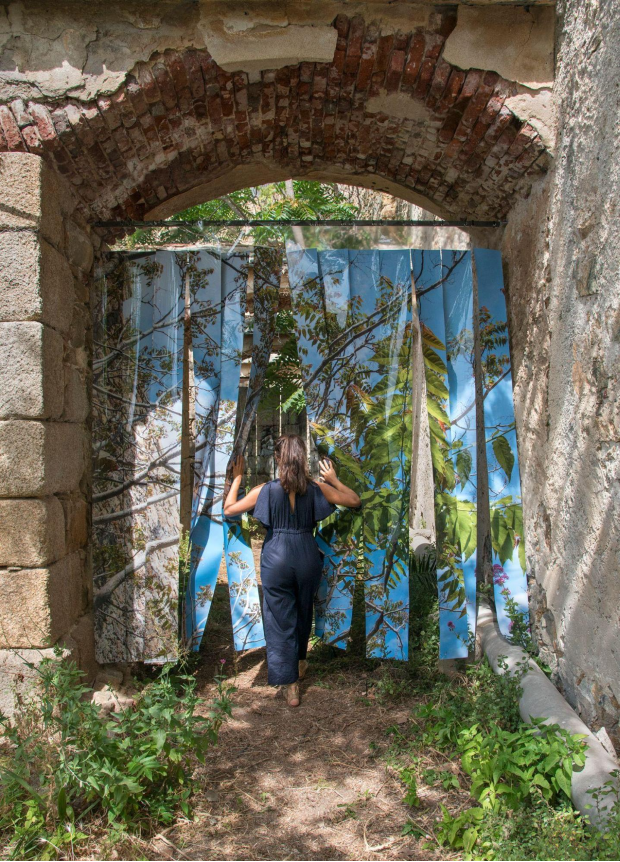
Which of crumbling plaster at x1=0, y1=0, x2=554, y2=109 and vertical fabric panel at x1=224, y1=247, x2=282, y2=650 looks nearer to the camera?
crumbling plaster at x1=0, y1=0, x2=554, y2=109

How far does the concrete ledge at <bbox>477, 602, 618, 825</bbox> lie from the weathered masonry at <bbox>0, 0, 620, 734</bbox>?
10cm

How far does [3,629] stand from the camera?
118 inches

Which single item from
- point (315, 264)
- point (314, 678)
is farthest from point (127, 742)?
point (315, 264)

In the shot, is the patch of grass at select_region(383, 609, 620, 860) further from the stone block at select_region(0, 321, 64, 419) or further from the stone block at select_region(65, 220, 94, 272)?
the stone block at select_region(65, 220, 94, 272)

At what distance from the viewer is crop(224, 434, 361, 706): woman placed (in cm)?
368

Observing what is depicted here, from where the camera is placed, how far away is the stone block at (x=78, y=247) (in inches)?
136

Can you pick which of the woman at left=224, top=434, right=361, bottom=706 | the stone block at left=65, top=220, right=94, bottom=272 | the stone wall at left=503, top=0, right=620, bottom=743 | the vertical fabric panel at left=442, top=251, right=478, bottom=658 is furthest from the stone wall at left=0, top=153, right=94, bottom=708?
the stone wall at left=503, top=0, right=620, bottom=743

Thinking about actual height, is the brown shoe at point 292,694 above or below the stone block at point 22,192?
below

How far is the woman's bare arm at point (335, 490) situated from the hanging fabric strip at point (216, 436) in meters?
0.56

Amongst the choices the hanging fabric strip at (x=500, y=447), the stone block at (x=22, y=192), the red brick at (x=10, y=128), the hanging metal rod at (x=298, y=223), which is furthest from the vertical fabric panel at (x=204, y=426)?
the hanging fabric strip at (x=500, y=447)

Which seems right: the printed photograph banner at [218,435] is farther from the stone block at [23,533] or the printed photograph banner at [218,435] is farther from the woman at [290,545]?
the stone block at [23,533]

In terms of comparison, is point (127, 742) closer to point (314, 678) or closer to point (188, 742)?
point (188, 742)

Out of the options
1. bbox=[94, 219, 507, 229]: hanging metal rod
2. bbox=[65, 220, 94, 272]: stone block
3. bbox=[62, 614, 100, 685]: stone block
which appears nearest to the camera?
bbox=[62, 614, 100, 685]: stone block

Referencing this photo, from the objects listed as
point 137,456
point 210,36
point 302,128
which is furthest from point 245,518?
point 210,36
